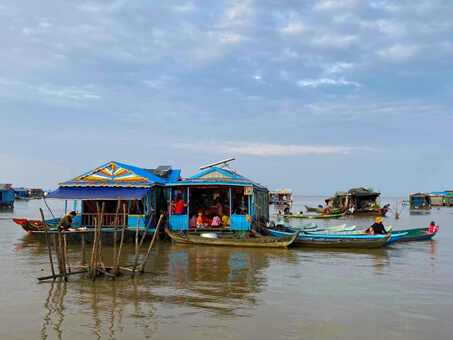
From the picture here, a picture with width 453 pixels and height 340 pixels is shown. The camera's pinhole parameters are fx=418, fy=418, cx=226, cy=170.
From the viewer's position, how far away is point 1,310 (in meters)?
7.77

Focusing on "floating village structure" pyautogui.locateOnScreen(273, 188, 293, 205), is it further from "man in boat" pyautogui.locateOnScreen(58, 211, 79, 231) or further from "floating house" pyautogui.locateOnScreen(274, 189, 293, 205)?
"man in boat" pyautogui.locateOnScreen(58, 211, 79, 231)

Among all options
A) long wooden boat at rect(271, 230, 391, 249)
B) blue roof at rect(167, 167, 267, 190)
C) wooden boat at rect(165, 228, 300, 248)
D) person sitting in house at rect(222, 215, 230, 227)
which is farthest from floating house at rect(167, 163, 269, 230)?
long wooden boat at rect(271, 230, 391, 249)

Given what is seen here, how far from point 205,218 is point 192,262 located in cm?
578

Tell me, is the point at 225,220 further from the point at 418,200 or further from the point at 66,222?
the point at 418,200

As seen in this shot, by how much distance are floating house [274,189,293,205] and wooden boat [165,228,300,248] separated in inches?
2026

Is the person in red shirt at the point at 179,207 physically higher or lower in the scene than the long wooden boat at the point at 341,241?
higher

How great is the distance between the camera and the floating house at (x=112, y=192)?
692 inches

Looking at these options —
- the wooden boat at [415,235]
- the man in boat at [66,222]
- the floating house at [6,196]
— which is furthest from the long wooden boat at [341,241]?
the floating house at [6,196]

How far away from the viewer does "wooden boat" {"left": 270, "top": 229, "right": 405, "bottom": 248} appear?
1628 centimetres

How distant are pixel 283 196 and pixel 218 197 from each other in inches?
2006

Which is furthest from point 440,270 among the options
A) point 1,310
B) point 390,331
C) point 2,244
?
point 2,244

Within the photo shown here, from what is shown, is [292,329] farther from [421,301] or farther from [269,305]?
[421,301]

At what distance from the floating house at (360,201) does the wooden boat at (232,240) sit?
30.7 m

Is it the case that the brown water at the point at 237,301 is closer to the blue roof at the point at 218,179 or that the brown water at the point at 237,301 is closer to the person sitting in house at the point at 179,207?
the blue roof at the point at 218,179
